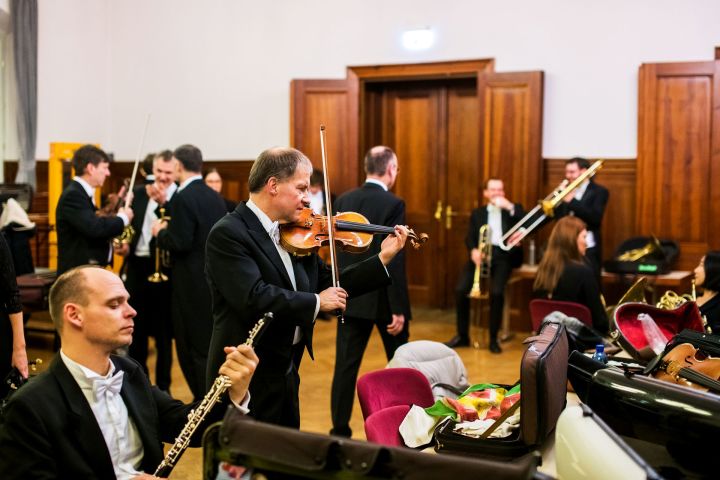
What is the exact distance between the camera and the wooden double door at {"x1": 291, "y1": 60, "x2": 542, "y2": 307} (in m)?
8.92

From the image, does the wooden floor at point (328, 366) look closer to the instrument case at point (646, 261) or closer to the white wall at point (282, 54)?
the instrument case at point (646, 261)

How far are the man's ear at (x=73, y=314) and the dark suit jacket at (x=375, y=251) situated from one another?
2584 millimetres

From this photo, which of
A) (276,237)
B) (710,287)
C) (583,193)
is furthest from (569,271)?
(276,237)

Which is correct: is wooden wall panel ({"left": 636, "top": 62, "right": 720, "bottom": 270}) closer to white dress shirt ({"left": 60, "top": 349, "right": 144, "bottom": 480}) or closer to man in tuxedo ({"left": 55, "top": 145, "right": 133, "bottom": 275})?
man in tuxedo ({"left": 55, "top": 145, "right": 133, "bottom": 275})

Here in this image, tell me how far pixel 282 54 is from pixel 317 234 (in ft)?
22.1

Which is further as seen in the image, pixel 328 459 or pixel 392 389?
pixel 392 389

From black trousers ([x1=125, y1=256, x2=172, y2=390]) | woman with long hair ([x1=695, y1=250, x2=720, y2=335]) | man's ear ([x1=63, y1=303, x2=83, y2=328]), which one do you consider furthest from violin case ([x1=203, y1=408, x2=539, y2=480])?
black trousers ([x1=125, y1=256, x2=172, y2=390])

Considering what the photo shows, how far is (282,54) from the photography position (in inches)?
371

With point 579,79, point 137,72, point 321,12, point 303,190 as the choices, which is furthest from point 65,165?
point 303,190

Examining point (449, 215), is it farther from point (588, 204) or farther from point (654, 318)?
point (654, 318)

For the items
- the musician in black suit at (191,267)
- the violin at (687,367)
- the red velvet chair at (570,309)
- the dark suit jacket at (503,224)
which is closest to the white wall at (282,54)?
the dark suit jacket at (503,224)

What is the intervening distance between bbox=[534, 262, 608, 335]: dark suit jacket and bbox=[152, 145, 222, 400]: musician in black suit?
2199 millimetres

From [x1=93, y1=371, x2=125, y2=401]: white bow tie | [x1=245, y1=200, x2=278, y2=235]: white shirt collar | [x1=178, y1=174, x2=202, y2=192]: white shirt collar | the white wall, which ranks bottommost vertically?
[x1=93, y1=371, x2=125, y2=401]: white bow tie

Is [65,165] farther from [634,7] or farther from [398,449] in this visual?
[398,449]
